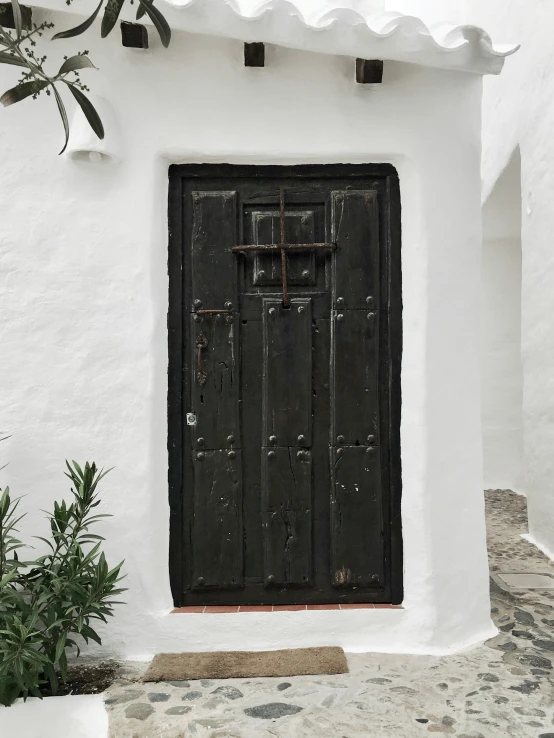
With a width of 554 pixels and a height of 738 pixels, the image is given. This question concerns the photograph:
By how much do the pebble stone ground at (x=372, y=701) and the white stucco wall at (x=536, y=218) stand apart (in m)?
2.12

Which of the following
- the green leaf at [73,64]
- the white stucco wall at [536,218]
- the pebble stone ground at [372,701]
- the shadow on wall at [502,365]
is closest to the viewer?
the green leaf at [73,64]

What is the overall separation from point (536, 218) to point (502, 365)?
9.48 ft

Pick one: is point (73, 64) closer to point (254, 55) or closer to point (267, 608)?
point (254, 55)

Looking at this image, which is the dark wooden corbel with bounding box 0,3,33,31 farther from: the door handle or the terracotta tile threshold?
the terracotta tile threshold

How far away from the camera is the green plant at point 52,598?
91.7 inches

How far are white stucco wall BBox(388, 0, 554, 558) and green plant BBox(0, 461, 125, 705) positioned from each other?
11.3ft

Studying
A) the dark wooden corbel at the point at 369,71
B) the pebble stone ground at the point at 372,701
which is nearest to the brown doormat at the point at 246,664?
the pebble stone ground at the point at 372,701

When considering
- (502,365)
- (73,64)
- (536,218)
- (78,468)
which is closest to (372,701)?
(78,468)

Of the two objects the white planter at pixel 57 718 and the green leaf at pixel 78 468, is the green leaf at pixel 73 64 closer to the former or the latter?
the green leaf at pixel 78 468

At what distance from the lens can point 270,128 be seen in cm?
288

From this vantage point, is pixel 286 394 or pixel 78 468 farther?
pixel 286 394

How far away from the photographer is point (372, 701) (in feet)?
7.96

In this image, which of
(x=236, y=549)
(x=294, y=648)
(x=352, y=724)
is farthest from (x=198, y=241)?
(x=352, y=724)

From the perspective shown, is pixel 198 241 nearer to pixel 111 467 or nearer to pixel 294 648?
pixel 111 467
